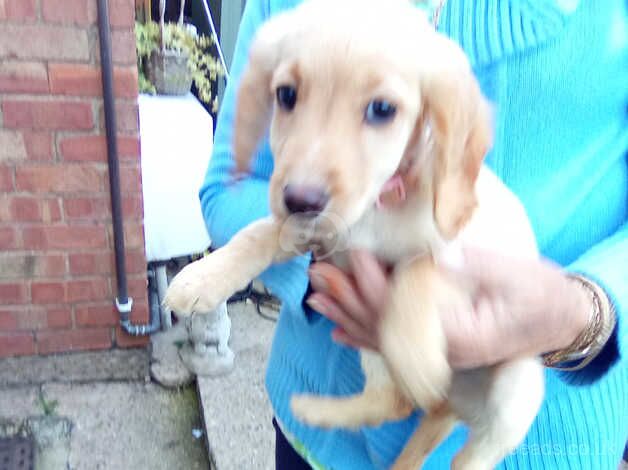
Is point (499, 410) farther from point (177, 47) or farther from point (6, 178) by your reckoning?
point (177, 47)

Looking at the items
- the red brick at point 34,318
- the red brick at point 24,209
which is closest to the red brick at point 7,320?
the red brick at point 34,318

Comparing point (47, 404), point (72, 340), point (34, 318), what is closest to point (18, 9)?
point (34, 318)

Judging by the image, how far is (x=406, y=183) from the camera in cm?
88

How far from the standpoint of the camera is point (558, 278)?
769 millimetres

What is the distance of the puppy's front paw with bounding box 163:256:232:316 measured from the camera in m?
0.88

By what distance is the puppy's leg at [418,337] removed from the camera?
0.74 meters

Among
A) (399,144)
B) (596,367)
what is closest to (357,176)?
(399,144)

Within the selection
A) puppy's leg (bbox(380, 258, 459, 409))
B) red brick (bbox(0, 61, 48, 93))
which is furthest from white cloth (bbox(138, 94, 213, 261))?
puppy's leg (bbox(380, 258, 459, 409))

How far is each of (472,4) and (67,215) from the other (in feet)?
5.14

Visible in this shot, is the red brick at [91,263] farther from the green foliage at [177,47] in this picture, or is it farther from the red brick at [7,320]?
the green foliage at [177,47]

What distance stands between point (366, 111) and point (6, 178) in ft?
5.08

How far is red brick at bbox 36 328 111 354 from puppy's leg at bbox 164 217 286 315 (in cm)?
149

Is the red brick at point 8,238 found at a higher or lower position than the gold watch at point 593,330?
lower

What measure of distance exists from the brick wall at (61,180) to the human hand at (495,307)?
1364mm
